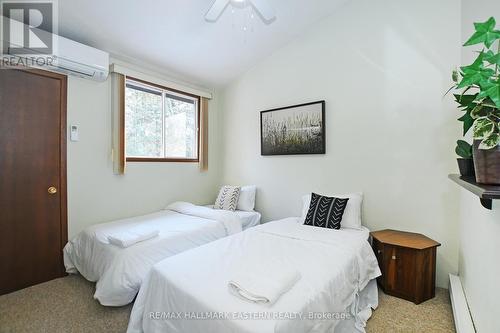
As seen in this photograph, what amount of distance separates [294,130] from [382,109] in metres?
1.07

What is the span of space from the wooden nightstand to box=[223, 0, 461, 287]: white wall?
37cm

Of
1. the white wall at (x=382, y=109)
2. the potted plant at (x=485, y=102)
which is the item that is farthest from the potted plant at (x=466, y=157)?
the white wall at (x=382, y=109)

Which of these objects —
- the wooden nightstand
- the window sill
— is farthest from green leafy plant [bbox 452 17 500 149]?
the window sill

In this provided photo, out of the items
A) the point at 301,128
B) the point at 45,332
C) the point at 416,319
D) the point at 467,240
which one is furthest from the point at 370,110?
the point at 45,332

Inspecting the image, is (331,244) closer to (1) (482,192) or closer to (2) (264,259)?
(2) (264,259)

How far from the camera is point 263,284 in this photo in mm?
1283

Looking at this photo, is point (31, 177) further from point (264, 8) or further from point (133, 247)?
point (264, 8)

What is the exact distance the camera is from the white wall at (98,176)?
258cm

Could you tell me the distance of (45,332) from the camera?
1.70 metres

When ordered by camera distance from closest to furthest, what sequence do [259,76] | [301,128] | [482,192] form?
[482,192], [301,128], [259,76]

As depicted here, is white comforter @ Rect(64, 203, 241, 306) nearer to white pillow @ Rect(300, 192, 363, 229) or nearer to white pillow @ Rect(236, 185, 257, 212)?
white pillow @ Rect(236, 185, 257, 212)

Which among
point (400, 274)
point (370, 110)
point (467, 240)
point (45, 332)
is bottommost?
point (45, 332)

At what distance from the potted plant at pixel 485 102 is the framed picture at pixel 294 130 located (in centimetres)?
192

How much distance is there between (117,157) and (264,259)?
7.30 ft
